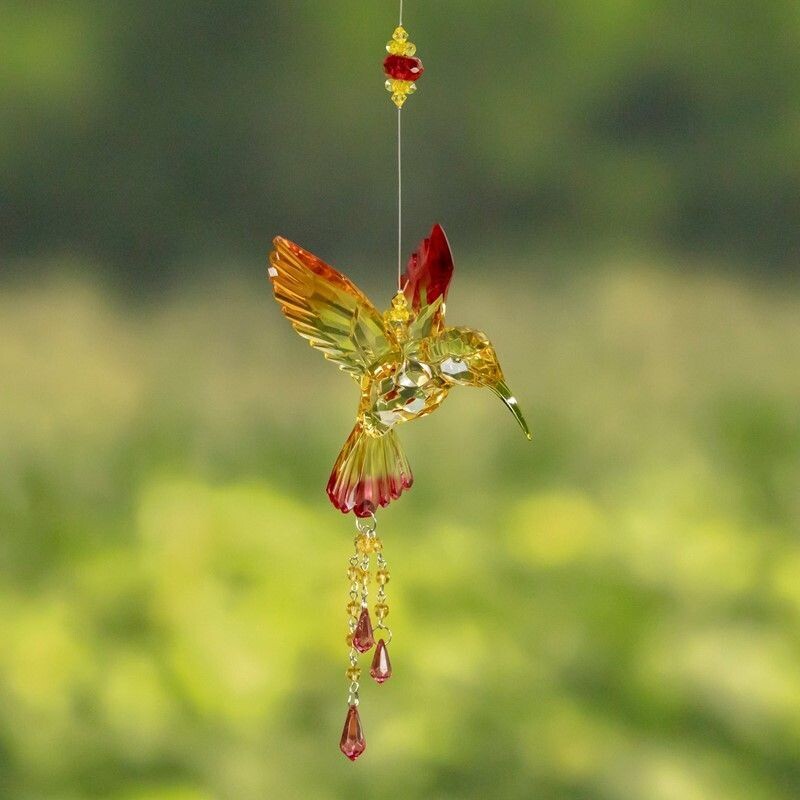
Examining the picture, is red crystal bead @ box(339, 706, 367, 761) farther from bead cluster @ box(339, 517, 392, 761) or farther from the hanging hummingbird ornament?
the hanging hummingbird ornament

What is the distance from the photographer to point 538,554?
1.79 m

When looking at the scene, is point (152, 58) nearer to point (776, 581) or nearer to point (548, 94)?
point (548, 94)

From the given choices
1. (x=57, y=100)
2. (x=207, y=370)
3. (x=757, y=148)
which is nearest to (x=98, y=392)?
(x=207, y=370)

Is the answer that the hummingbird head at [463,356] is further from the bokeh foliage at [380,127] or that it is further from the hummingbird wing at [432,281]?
the bokeh foliage at [380,127]

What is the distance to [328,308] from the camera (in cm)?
121

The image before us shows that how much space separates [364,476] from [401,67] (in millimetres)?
383

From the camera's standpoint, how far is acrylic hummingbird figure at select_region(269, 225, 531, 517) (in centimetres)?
119

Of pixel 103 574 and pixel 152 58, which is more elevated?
pixel 152 58

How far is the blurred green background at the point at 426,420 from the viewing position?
1.73m

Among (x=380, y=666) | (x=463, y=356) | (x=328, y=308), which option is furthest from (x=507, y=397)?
(x=380, y=666)

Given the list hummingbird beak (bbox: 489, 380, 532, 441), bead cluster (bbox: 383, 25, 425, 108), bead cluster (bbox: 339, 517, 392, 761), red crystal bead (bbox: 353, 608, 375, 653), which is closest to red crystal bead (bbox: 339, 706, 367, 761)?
bead cluster (bbox: 339, 517, 392, 761)

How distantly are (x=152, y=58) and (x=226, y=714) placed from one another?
0.87 m

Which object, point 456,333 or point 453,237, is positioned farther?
point 453,237

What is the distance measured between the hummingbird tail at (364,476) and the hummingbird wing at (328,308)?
72 millimetres
